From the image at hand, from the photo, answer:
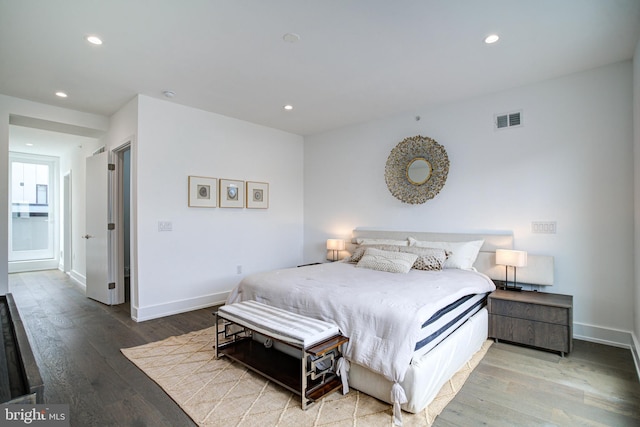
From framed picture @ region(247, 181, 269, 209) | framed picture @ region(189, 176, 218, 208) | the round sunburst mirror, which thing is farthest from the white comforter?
framed picture @ region(247, 181, 269, 209)

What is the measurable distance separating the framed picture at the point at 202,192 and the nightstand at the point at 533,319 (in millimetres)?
3535

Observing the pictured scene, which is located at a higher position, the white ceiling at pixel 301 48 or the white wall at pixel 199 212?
the white ceiling at pixel 301 48

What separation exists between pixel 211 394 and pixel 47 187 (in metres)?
7.75

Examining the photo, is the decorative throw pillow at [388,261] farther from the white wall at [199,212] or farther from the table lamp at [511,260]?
the white wall at [199,212]

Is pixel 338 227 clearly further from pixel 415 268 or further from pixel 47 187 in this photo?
pixel 47 187

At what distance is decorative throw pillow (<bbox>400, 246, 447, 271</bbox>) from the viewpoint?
3.42 m

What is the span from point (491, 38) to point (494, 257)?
7.24 ft

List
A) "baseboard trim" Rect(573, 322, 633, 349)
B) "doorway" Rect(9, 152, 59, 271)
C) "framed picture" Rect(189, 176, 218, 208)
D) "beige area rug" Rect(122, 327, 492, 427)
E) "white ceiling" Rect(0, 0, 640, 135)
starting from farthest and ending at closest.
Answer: "doorway" Rect(9, 152, 59, 271) < "framed picture" Rect(189, 176, 218, 208) < "baseboard trim" Rect(573, 322, 633, 349) < "white ceiling" Rect(0, 0, 640, 135) < "beige area rug" Rect(122, 327, 492, 427)

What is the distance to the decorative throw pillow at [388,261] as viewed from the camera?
3.34 m

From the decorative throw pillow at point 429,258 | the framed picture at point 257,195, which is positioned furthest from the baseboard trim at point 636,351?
the framed picture at point 257,195

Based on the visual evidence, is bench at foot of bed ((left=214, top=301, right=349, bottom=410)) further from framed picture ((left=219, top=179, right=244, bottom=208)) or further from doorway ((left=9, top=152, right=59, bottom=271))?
doorway ((left=9, top=152, right=59, bottom=271))

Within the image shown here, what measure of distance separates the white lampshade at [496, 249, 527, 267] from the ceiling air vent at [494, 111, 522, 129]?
1.41 metres

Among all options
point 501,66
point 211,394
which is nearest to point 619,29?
point 501,66

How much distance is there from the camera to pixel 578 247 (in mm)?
3143
